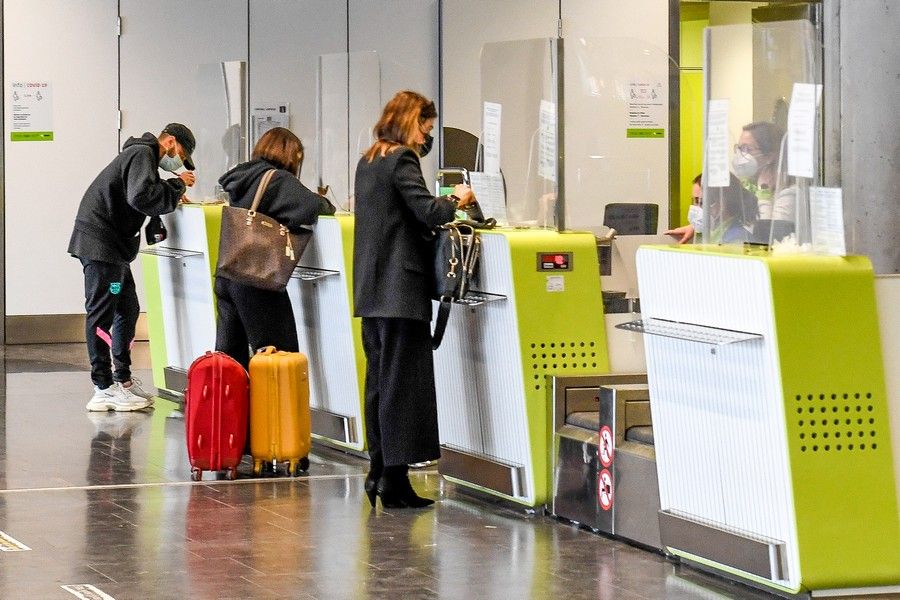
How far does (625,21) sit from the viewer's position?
1314cm

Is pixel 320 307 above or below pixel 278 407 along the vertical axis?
above

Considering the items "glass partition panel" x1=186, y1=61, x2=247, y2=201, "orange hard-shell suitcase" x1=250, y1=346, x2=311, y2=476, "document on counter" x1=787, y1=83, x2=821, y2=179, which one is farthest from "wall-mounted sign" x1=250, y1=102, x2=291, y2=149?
"document on counter" x1=787, y1=83, x2=821, y2=179

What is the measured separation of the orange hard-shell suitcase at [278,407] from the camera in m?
6.71

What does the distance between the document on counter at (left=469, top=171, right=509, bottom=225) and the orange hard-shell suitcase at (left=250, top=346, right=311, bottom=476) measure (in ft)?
3.40

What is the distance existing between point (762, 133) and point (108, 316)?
15.9 ft

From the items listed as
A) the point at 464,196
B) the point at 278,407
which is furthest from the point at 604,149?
the point at 278,407

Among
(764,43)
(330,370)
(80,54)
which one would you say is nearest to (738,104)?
(764,43)

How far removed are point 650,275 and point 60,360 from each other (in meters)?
7.03

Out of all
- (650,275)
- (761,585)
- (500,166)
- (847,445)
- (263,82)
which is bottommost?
(761,585)

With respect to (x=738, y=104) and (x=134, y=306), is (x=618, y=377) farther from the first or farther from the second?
(x=134, y=306)

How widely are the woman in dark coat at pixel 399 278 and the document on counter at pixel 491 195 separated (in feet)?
1.43

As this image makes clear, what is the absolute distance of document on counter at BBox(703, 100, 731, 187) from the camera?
16.3 ft

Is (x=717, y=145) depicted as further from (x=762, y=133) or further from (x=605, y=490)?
(x=605, y=490)

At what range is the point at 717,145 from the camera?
5023 millimetres
